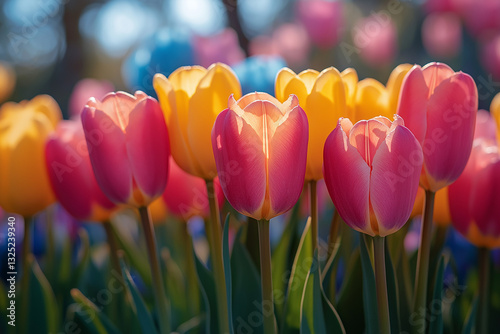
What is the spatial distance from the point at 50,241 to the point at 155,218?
8.7 inches

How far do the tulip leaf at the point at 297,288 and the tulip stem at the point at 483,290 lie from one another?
24 cm

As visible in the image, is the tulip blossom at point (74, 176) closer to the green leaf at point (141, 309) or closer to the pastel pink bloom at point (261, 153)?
the green leaf at point (141, 309)

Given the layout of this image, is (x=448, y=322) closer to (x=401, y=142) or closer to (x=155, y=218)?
(x=401, y=142)

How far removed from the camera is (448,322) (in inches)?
30.5

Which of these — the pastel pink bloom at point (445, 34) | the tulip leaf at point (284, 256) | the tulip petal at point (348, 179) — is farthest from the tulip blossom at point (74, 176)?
the pastel pink bloom at point (445, 34)

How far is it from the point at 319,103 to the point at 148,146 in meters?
0.20

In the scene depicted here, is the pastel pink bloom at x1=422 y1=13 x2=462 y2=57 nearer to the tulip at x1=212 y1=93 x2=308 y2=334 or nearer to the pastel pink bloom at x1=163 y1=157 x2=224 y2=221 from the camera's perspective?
the pastel pink bloom at x1=163 y1=157 x2=224 y2=221

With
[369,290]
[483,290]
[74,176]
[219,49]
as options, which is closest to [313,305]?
[369,290]

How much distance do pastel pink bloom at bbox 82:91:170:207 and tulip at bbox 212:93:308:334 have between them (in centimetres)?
11

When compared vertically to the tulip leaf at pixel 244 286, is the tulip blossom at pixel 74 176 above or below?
above

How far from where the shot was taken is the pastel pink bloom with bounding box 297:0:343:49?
2.69m

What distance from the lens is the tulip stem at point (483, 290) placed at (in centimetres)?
66

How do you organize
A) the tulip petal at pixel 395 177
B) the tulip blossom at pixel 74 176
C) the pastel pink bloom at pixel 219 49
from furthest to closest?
the pastel pink bloom at pixel 219 49 < the tulip blossom at pixel 74 176 < the tulip petal at pixel 395 177

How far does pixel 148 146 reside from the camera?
1.92 ft
